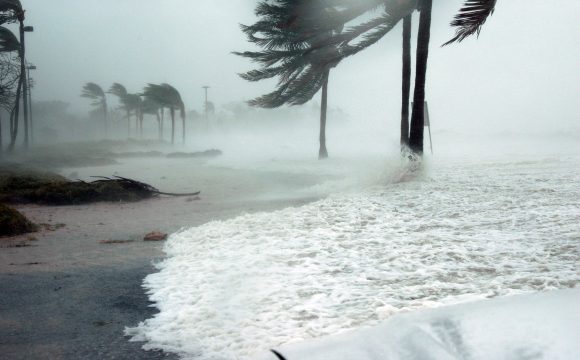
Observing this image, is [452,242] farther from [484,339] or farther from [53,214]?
[53,214]

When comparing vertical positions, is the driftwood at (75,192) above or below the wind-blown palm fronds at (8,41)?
below

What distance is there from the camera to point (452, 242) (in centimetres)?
428

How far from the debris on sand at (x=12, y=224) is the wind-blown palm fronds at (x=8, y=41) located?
24.9 m

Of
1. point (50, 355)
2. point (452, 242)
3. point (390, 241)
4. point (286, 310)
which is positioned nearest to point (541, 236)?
point (452, 242)

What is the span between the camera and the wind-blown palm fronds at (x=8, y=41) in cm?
2611

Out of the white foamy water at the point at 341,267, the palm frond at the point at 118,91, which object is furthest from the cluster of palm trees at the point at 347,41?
the palm frond at the point at 118,91

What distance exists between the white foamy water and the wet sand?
0.20 metres

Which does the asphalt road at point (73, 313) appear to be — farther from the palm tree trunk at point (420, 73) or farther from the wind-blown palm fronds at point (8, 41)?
the wind-blown palm fronds at point (8, 41)

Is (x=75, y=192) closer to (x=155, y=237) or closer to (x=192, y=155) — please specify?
(x=155, y=237)

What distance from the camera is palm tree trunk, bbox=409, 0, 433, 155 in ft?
35.3

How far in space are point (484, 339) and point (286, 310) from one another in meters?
1.43

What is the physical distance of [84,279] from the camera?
3.76m

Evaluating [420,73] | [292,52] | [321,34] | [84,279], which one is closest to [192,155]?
[292,52]

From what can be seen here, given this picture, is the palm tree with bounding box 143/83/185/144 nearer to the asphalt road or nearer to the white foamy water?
the white foamy water
